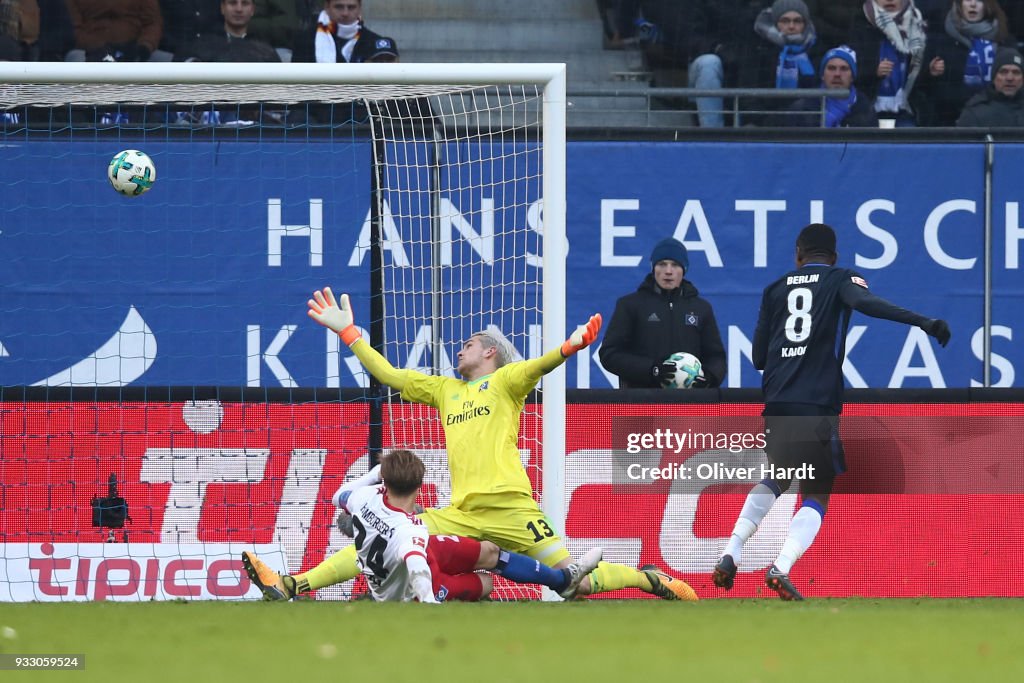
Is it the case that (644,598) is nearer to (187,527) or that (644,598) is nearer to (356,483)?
(356,483)

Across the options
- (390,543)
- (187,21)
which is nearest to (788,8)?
(187,21)

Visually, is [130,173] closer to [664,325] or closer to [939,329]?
[664,325]

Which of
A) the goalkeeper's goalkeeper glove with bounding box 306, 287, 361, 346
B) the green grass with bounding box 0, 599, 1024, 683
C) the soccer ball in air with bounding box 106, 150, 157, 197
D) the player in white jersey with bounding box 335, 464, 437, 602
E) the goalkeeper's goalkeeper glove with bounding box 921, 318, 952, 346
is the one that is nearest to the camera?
the green grass with bounding box 0, 599, 1024, 683

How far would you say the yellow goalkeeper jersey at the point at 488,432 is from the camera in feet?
25.1

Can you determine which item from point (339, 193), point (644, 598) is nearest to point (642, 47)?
point (339, 193)

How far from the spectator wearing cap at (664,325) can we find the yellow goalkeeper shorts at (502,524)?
195 centimetres

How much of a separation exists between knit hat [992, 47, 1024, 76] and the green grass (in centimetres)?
667

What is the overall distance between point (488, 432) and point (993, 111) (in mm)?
6465

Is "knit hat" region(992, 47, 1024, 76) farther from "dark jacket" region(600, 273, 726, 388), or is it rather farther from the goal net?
"dark jacket" region(600, 273, 726, 388)

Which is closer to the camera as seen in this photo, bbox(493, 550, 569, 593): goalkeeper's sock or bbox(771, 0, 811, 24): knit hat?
bbox(493, 550, 569, 593): goalkeeper's sock

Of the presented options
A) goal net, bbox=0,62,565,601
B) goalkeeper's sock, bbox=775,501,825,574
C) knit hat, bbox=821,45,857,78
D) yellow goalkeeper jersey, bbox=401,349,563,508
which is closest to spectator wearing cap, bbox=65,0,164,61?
goal net, bbox=0,62,565,601

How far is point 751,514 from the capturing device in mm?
8070

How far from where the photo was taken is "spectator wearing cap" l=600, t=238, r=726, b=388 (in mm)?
9531

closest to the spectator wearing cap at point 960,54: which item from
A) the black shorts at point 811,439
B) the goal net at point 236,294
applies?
the goal net at point 236,294
